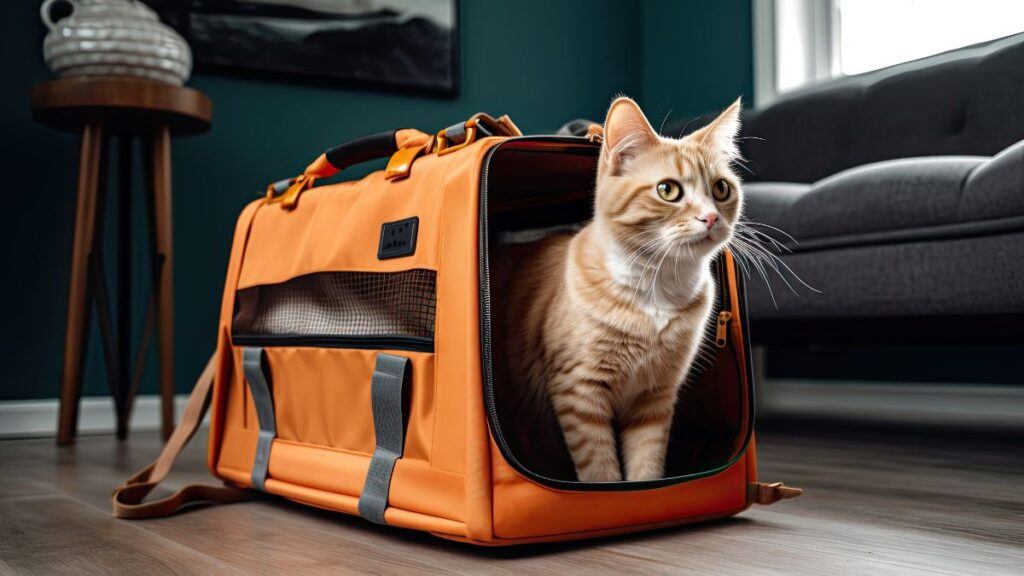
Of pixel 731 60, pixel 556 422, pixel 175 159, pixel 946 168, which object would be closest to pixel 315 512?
pixel 556 422

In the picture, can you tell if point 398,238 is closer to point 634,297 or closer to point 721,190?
point 634,297

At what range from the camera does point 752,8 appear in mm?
3053

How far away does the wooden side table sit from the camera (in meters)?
1.97

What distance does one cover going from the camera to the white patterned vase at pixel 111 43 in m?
1.98

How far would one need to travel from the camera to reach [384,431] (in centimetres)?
96

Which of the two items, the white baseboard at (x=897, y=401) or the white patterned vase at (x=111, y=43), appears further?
the white baseboard at (x=897, y=401)

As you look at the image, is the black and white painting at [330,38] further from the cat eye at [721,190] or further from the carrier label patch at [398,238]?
the cat eye at [721,190]

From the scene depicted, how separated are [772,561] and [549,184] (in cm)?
60

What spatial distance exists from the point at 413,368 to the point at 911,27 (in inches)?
91.6

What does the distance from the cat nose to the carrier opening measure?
0.16 metres

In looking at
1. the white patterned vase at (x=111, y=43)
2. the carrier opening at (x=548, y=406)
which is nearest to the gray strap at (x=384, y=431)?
the carrier opening at (x=548, y=406)

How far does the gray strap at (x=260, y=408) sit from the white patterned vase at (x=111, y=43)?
42.8 inches

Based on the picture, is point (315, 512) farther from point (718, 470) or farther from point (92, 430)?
point (92, 430)

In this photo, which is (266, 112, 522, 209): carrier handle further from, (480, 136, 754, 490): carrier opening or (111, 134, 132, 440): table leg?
(111, 134, 132, 440): table leg
